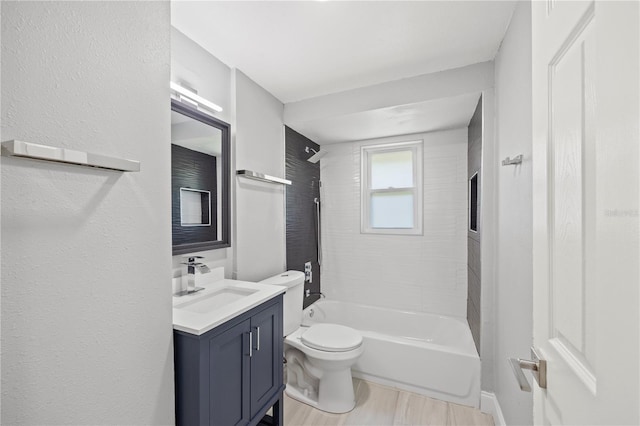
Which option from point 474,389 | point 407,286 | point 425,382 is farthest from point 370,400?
point 407,286

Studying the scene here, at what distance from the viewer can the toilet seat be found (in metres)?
1.94

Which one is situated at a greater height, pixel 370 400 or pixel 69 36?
pixel 69 36

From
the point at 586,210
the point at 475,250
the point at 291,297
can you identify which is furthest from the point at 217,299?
the point at 475,250

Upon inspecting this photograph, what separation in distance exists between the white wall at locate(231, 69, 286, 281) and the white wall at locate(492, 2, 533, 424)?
5.60 ft

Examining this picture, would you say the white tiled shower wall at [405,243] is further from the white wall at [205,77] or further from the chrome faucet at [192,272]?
the chrome faucet at [192,272]

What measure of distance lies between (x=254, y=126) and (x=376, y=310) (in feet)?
7.33

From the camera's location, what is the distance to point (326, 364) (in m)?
1.95

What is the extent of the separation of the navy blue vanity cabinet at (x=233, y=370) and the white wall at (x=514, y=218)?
1282 millimetres

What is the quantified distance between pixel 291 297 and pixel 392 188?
164cm

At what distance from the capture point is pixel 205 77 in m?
1.83

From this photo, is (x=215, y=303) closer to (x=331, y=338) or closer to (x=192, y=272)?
(x=192, y=272)

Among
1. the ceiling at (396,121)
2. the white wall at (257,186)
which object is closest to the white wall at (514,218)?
the ceiling at (396,121)

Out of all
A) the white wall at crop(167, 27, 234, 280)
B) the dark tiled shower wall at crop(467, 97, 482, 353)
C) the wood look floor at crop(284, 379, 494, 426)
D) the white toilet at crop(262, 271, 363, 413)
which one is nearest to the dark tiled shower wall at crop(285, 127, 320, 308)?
the white toilet at crop(262, 271, 363, 413)

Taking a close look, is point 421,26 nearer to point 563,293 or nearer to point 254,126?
point 254,126
